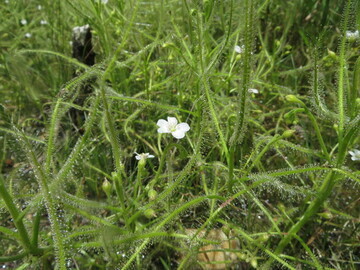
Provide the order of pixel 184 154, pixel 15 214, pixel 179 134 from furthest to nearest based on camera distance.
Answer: pixel 179 134 → pixel 184 154 → pixel 15 214

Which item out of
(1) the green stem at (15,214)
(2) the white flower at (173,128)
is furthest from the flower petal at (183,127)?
(1) the green stem at (15,214)

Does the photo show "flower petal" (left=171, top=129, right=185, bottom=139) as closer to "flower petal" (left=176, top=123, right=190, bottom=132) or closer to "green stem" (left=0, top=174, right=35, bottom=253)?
"flower petal" (left=176, top=123, right=190, bottom=132)

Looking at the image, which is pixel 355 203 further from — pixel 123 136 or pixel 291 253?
pixel 123 136

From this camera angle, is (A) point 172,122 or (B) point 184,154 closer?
(B) point 184,154

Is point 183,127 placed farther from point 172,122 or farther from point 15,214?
point 15,214

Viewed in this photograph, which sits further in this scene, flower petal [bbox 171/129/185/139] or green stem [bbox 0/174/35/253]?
flower petal [bbox 171/129/185/139]

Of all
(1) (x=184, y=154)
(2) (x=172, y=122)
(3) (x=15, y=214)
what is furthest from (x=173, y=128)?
(3) (x=15, y=214)

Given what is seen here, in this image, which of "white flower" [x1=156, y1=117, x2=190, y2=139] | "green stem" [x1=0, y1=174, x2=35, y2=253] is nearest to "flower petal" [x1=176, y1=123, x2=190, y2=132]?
"white flower" [x1=156, y1=117, x2=190, y2=139]

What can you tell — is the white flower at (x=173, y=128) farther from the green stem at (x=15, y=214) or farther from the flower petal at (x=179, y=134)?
the green stem at (x=15, y=214)
